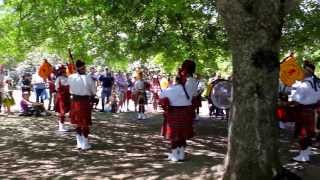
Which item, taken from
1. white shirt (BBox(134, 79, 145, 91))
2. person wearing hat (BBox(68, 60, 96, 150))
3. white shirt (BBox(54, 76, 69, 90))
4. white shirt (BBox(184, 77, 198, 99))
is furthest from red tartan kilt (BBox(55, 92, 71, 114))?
white shirt (BBox(134, 79, 145, 91))

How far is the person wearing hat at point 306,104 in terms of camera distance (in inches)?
426

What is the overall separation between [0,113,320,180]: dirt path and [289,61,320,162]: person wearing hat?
0.43m

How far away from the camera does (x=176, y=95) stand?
10.8 meters

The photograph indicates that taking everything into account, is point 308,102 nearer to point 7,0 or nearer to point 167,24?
point 167,24

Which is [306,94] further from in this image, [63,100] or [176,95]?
[63,100]

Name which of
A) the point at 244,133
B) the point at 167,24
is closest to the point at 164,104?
the point at 244,133

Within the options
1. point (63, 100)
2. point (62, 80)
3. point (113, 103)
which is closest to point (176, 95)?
point (63, 100)

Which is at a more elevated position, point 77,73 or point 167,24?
point 167,24

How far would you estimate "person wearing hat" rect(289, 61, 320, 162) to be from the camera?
35.5 ft

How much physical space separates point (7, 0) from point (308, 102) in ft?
35.6

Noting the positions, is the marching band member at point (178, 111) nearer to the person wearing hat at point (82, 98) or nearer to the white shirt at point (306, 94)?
the white shirt at point (306, 94)

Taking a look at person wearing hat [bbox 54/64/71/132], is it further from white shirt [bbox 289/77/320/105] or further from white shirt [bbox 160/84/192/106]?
white shirt [bbox 289/77/320/105]

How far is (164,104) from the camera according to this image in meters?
10.9

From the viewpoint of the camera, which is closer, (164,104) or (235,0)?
(235,0)
